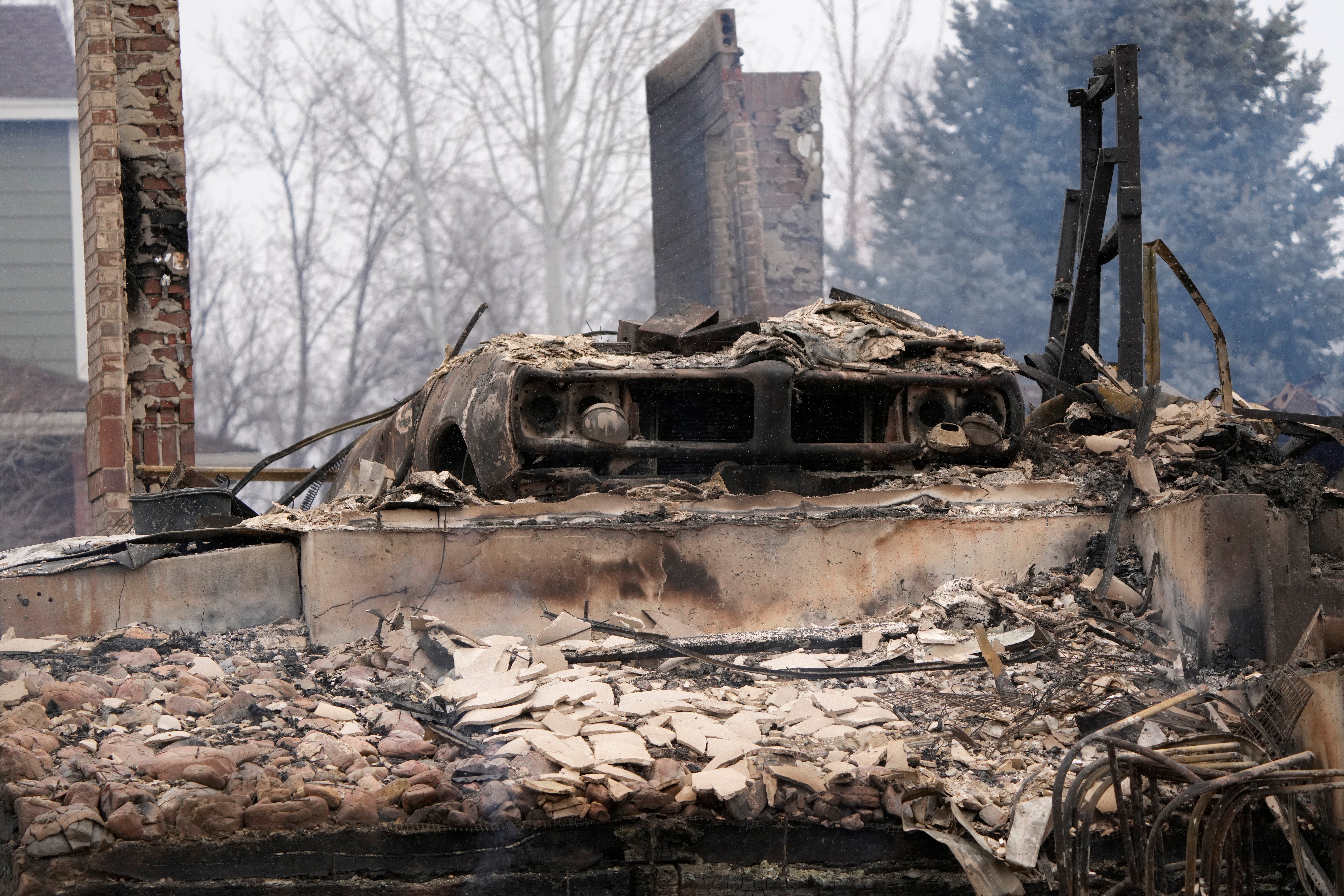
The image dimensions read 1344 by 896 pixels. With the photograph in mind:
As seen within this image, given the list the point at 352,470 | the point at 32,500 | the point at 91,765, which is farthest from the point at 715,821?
the point at 32,500

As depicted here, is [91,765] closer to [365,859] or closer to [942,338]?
[365,859]

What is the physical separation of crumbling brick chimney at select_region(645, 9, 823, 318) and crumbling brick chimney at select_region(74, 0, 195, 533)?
6926 millimetres

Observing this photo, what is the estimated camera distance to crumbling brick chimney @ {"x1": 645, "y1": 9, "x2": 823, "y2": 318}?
14.5 m

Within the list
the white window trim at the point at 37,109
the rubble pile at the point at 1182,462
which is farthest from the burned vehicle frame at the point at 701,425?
the white window trim at the point at 37,109

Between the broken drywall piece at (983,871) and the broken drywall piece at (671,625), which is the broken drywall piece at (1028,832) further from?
the broken drywall piece at (671,625)

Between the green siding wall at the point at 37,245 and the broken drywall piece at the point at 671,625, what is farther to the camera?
the green siding wall at the point at 37,245

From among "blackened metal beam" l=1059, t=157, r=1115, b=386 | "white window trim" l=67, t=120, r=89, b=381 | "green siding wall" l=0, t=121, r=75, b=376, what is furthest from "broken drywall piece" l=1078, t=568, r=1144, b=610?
"green siding wall" l=0, t=121, r=75, b=376

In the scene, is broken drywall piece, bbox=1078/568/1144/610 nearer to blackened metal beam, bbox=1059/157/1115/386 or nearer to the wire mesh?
the wire mesh

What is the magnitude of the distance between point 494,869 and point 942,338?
3230 mm

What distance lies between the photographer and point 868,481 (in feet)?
17.5

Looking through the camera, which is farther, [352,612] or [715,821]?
[352,612]

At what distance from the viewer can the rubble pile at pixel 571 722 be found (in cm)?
333

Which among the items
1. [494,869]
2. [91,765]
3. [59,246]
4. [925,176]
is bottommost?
[494,869]

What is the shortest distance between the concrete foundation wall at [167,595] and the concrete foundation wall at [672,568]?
28 cm
